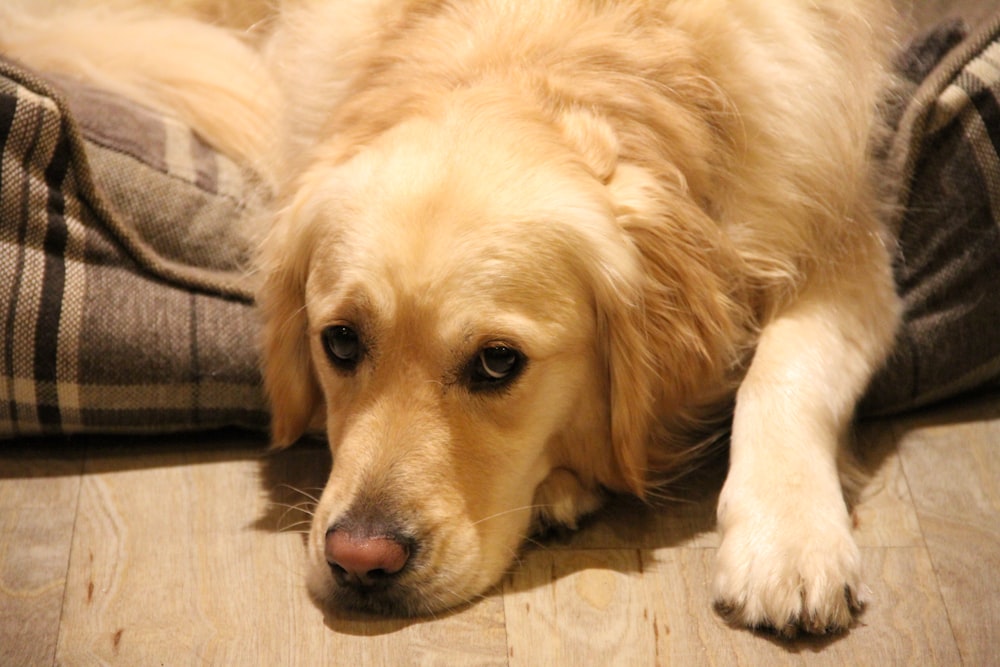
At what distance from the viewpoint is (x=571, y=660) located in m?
1.69

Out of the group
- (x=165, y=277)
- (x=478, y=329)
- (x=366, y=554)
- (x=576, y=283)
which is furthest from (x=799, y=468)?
(x=165, y=277)

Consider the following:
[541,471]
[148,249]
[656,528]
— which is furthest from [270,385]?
[656,528]

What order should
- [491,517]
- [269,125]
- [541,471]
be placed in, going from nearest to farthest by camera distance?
[491,517] → [541,471] → [269,125]

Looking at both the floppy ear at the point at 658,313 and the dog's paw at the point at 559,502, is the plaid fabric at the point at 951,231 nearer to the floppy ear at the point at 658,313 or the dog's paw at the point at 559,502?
the floppy ear at the point at 658,313

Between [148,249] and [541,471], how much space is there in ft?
2.91

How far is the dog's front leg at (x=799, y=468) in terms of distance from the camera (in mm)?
1703

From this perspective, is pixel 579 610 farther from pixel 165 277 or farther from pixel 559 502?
pixel 165 277

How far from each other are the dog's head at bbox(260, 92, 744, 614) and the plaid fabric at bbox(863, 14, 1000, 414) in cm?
49

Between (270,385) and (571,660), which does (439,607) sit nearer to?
(571,660)

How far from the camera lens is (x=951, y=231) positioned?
7.19ft

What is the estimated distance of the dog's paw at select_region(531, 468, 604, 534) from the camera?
193cm

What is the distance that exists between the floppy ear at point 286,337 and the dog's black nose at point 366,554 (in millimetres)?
441

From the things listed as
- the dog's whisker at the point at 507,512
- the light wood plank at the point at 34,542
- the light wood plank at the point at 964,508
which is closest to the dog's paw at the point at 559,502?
the dog's whisker at the point at 507,512

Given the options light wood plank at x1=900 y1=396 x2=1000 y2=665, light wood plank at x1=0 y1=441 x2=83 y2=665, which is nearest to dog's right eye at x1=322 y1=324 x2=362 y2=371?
light wood plank at x1=0 y1=441 x2=83 y2=665
